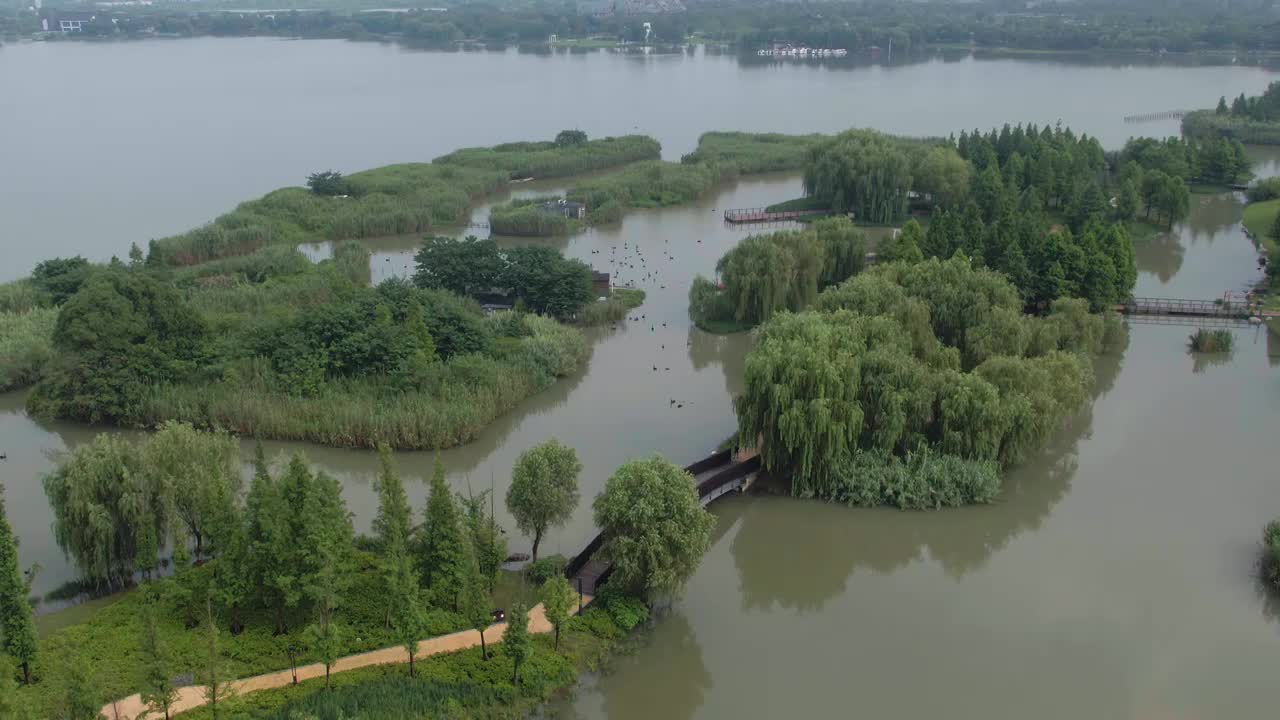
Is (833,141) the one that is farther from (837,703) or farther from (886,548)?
(837,703)

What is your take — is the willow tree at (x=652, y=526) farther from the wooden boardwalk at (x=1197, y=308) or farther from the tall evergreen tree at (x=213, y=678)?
the wooden boardwalk at (x=1197, y=308)

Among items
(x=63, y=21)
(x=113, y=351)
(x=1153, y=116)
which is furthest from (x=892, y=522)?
(x=63, y=21)

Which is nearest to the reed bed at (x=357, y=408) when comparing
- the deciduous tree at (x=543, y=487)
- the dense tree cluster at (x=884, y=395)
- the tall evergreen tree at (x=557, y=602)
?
the deciduous tree at (x=543, y=487)

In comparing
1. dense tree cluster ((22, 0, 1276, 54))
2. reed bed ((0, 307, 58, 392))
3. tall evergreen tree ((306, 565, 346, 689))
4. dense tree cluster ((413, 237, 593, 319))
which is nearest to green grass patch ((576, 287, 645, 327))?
dense tree cluster ((413, 237, 593, 319))

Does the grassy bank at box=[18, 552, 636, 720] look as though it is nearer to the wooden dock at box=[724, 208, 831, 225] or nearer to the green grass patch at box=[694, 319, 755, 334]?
the green grass patch at box=[694, 319, 755, 334]

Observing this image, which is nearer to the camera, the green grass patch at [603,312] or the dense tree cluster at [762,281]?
the dense tree cluster at [762,281]
